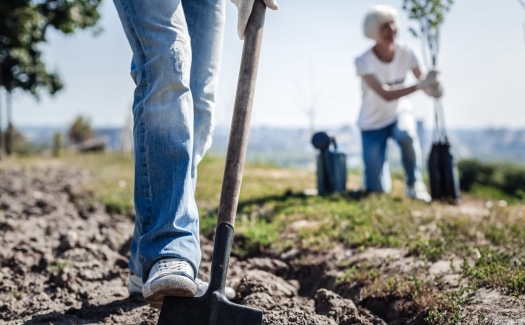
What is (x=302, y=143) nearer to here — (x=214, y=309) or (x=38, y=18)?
(x=38, y=18)

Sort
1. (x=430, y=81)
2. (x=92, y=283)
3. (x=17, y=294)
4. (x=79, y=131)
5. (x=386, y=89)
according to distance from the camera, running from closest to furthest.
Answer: (x=17, y=294)
(x=92, y=283)
(x=430, y=81)
(x=386, y=89)
(x=79, y=131)

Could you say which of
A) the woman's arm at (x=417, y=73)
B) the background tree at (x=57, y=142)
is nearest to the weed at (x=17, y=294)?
the woman's arm at (x=417, y=73)

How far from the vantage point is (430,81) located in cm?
616

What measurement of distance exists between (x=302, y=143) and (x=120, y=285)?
61.8 feet

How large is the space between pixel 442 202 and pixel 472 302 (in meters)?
4.08

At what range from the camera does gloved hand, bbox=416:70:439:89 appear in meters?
6.12

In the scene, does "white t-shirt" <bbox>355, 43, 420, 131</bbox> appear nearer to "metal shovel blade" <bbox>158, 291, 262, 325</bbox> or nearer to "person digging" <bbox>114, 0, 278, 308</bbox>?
"person digging" <bbox>114, 0, 278, 308</bbox>

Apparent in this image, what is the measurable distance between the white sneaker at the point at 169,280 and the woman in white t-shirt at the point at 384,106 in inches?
188

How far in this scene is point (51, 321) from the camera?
2.30 meters

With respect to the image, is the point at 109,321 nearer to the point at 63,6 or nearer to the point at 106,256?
the point at 106,256

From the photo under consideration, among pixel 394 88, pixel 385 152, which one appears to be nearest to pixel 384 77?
pixel 394 88

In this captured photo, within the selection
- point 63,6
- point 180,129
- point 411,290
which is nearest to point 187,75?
point 180,129

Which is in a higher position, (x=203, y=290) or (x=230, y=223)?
(x=230, y=223)

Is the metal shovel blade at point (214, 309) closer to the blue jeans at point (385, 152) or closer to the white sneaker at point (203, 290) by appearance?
the white sneaker at point (203, 290)
